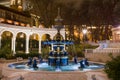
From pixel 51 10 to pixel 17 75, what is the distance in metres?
36.0

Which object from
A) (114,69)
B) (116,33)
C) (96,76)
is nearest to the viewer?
(114,69)

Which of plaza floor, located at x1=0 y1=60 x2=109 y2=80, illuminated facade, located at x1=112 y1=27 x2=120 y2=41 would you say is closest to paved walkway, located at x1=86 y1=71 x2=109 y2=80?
plaza floor, located at x1=0 y1=60 x2=109 y2=80

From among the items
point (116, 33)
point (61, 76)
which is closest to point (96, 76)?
point (61, 76)

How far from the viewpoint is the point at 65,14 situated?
181 feet

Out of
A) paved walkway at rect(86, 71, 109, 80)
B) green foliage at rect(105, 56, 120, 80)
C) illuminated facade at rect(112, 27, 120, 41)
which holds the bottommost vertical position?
paved walkway at rect(86, 71, 109, 80)

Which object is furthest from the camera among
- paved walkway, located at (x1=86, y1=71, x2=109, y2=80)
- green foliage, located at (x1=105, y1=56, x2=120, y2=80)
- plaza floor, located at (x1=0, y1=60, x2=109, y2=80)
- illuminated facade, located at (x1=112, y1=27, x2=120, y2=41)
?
illuminated facade, located at (x1=112, y1=27, x2=120, y2=41)

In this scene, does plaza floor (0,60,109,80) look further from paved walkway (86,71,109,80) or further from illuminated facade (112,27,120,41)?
illuminated facade (112,27,120,41)

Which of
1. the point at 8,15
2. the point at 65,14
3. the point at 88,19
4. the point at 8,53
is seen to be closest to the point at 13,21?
the point at 8,15

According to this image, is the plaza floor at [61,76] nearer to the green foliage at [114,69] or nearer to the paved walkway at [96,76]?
the paved walkway at [96,76]

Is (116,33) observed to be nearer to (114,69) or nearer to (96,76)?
(96,76)

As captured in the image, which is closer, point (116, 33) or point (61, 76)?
point (61, 76)

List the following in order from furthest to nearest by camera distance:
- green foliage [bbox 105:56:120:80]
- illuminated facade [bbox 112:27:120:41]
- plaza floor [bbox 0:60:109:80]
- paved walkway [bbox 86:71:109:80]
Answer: illuminated facade [bbox 112:27:120:41]
plaza floor [bbox 0:60:109:80]
paved walkway [bbox 86:71:109:80]
green foliage [bbox 105:56:120:80]

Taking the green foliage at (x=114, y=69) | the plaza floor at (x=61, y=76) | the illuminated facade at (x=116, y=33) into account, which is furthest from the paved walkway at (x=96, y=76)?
the illuminated facade at (x=116, y=33)

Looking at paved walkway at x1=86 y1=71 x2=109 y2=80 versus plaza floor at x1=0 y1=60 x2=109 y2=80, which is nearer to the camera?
paved walkway at x1=86 y1=71 x2=109 y2=80
